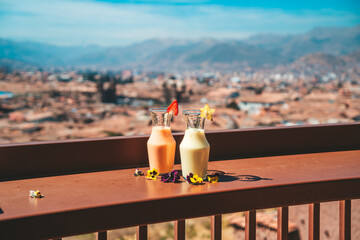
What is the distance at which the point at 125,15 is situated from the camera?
24.5m

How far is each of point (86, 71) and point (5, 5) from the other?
25.4 feet

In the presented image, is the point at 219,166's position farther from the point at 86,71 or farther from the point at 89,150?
the point at 86,71

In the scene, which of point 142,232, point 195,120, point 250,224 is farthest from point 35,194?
point 250,224

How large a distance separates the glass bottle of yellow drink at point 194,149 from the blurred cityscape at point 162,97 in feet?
41.1

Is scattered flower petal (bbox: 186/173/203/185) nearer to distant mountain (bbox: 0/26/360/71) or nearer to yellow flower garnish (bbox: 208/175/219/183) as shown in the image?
yellow flower garnish (bbox: 208/175/219/183)

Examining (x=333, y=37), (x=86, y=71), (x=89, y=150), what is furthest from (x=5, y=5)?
(x=89, y=150)

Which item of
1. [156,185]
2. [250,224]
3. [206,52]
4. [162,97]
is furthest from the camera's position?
[206,52]

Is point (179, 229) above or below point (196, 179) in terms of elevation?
below

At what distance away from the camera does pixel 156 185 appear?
100 cm

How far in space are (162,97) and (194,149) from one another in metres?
16.5

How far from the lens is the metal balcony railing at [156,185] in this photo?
2.67ft

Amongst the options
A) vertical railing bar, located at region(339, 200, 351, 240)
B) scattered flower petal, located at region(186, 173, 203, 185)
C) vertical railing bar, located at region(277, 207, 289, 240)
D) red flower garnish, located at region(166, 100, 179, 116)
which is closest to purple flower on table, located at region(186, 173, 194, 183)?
scattered flower petal, located at region(186, 173, 203, 185)

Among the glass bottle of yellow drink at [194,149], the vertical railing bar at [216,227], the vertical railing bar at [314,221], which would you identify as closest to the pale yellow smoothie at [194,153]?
the glass bottle of yellow drink at [194,149]

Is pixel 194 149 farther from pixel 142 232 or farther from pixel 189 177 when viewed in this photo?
pixel 142 232
